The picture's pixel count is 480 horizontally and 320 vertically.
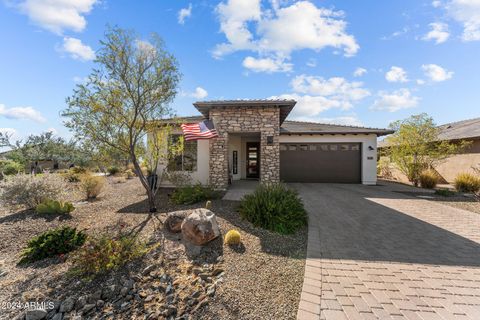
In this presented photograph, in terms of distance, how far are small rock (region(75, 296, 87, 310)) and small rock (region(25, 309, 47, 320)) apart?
0.42 meters

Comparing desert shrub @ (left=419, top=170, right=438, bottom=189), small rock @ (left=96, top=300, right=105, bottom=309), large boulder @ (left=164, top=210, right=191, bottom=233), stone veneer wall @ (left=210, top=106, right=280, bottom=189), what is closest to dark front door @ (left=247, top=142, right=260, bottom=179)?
stone veneer wall @ (left=210, top=106, right=280, bottom=189)

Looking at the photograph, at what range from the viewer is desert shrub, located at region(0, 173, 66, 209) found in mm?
7062

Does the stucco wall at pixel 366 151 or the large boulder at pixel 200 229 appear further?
the stucco wall at pixel 366 151

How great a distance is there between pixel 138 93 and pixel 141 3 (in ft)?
11.6

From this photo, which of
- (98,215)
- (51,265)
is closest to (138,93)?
(98,215)

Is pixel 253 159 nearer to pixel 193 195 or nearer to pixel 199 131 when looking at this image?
pixel 199 131

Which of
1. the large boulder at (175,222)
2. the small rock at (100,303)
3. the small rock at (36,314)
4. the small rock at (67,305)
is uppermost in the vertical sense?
the large boulder at (175,222)

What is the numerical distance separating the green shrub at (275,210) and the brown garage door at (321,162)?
785 centimetres

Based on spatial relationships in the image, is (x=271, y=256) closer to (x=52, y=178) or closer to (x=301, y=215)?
(x=301, y=215)

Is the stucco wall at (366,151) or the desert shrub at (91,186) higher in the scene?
the stucco wall at (366,151)

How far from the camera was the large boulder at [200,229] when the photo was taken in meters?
4.38

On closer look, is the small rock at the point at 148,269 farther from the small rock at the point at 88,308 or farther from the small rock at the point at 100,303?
the small rock at the point at 88,308

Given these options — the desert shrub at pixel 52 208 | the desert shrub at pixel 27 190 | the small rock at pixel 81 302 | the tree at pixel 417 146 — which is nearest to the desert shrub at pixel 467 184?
the tree at pixel 417 146

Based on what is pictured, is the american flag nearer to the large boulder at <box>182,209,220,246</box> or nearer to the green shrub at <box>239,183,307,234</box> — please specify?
the green shrub at <box>239,183,307,234</box>
